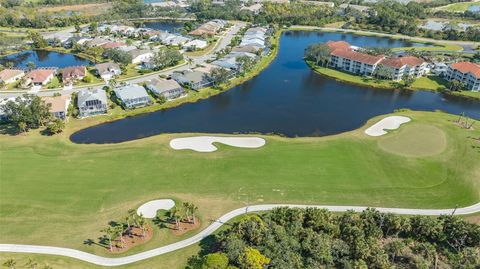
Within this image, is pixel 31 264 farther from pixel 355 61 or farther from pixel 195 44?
pixel 195 44

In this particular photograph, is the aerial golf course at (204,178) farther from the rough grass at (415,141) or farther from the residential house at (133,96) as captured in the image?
the residential house at (133,96)

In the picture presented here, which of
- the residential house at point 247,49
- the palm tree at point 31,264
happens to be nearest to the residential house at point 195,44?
the residential house at point 247,49

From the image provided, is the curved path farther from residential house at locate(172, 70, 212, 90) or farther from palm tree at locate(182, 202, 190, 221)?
residential house at locate(172, 70, 212, 90)

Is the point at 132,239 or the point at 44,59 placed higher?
the point at 44,59

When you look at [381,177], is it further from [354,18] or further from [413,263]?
[354,18]

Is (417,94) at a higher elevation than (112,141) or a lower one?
higher

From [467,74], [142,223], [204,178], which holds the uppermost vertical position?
[467,74]

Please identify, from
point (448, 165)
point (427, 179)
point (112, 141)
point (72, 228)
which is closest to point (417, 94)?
point (448, 165)

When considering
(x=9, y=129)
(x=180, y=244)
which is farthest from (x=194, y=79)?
(x=180, y=244)
